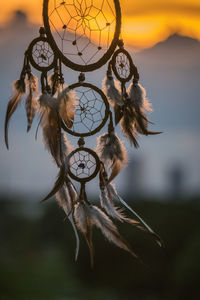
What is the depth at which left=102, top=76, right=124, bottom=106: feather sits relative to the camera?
166cm

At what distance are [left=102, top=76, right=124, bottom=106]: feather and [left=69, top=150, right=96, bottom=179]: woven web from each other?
0.61 feet

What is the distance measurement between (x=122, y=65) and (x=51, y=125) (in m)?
0.31

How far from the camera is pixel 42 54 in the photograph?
164cm

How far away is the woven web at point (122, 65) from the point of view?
1.67 m

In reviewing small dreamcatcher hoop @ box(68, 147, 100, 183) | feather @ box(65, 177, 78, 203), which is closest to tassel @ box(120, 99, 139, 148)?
small dreamcatcher hoop @ box(68, 147, 100, 183)

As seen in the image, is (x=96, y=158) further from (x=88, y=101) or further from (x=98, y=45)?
(x=98, y=45)

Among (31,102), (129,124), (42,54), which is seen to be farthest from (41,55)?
(129,124)

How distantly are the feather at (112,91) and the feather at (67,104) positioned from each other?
0.39 ft

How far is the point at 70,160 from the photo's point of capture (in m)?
1.63

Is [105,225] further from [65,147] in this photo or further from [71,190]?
[65,147]

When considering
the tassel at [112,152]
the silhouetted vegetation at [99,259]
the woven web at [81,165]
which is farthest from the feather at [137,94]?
the silhouetted vegetation at [99,259]

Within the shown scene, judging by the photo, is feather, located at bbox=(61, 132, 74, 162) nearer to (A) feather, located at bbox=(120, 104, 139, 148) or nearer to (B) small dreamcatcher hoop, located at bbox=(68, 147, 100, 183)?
(B) small dreamcatcher hoop, located at bbox=(68, 147, 100, 183)

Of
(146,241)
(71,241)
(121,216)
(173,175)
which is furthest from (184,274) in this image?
(173,175)

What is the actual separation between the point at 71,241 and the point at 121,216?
8.08 metres
